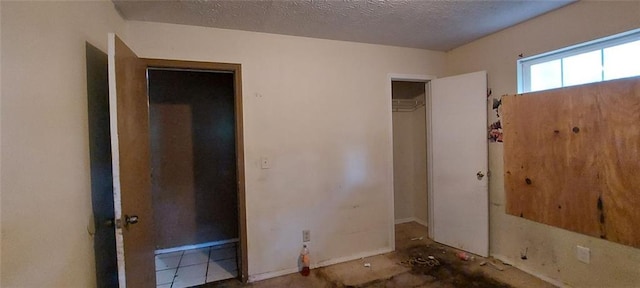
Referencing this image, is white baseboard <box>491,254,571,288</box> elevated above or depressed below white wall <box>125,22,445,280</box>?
below

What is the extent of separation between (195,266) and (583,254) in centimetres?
336

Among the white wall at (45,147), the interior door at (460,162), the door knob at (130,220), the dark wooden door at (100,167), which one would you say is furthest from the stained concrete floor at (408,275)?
the white wall at (45,147)

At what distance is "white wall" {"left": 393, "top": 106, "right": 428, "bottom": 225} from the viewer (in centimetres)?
410

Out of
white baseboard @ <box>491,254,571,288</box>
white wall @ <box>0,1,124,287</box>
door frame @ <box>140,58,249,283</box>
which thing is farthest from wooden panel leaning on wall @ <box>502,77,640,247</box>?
white wall @ <box>0,1,124,287</box>

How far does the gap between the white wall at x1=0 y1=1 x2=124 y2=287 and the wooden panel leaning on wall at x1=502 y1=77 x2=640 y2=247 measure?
2.40m

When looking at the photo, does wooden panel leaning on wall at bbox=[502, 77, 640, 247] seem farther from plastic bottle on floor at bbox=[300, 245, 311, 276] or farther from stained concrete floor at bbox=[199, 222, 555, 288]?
plastic bottle on floor at bbox=[300, 245, 311, 276]

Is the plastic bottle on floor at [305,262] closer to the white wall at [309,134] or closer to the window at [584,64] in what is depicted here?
the white wall at [309,134]

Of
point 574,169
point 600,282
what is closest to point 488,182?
point 600,282

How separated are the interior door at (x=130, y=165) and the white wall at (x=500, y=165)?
3018 mm

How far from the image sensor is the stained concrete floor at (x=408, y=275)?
2404 mm

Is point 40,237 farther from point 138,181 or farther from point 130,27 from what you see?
point 130,27

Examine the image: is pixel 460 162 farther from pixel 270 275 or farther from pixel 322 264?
pixel 270 275

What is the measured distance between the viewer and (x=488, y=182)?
2844 millimetres

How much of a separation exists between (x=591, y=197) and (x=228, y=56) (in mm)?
2614
